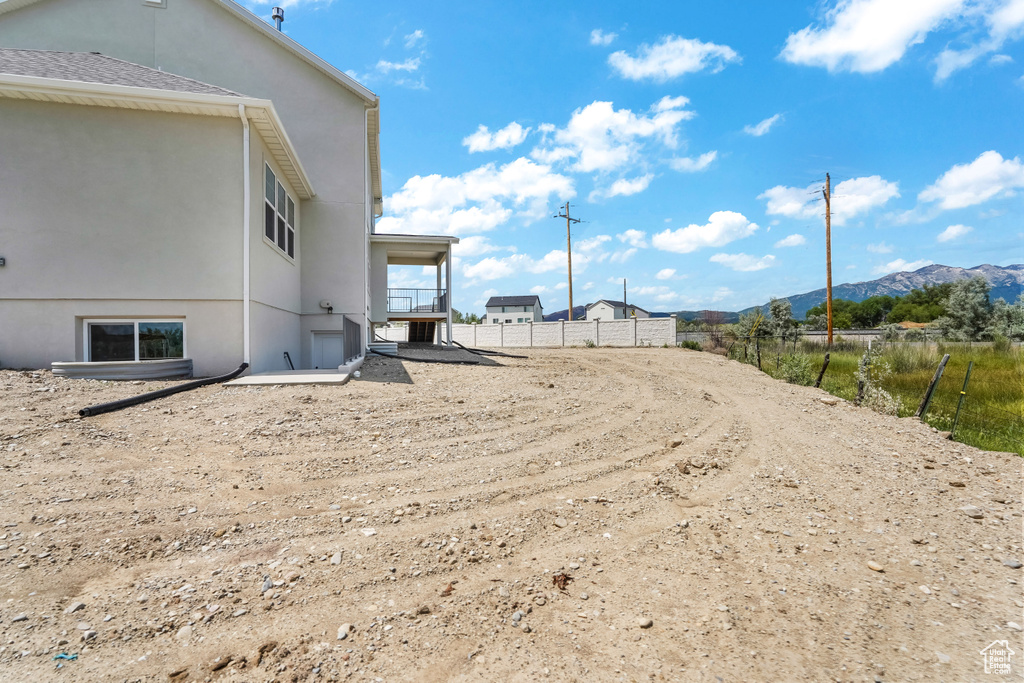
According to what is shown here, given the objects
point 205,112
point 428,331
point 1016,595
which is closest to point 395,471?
point 1016,595

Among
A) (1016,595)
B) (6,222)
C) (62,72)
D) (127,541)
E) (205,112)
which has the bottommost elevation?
(1016,595)

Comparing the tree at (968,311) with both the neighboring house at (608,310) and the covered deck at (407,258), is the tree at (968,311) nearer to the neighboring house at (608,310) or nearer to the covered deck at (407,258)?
the covered deck at (407,258)

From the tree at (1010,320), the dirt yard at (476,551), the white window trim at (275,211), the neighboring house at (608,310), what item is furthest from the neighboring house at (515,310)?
the dirt yard at (476,551)

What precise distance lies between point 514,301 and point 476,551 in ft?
221

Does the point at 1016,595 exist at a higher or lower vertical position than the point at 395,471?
lower

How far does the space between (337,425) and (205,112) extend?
600 centimetres

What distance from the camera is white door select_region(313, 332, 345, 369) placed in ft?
39.8

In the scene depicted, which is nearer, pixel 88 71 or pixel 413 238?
pixel 88 71

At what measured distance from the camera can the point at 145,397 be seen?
5691 millimetres

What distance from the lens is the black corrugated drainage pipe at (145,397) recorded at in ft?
16.4

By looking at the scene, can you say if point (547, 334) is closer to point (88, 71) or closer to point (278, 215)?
point (278, 215)

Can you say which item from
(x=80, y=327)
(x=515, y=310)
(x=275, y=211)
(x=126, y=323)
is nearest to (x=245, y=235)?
(x=275, y=211)

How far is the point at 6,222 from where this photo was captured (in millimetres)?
7129

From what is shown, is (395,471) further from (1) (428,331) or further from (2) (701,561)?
(1) (428,331)
